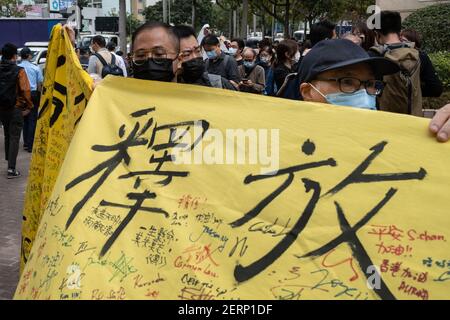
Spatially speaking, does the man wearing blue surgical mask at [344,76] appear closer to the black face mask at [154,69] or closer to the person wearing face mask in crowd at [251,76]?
the black face mask at [154,69]

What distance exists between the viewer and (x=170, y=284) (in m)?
1.66

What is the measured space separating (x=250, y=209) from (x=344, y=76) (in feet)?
2.73

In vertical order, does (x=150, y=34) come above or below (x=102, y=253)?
above

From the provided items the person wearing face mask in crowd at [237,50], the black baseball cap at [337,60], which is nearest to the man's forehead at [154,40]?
the black baseball cap at [337,60]

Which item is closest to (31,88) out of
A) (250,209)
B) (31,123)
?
(31,123)

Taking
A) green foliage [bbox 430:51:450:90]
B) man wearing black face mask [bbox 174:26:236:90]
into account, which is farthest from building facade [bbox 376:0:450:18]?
man wearing black face mask [bbox 174:26:236:90]

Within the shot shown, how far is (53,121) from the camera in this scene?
2.79 meters

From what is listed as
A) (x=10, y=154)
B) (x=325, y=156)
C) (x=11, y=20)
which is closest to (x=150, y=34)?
(x=325, y=156)

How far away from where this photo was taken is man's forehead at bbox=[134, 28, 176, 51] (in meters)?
2.83

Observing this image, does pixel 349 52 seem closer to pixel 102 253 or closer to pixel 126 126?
pixel 126 126

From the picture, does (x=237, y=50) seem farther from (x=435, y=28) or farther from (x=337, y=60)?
(x=337, y=60)

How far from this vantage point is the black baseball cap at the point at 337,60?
2205 mm

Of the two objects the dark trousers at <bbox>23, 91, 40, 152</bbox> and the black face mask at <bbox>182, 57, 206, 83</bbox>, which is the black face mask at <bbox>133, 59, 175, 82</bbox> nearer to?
the black face mask at <bbox>182, 57, 206, 83</bbox>
